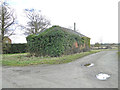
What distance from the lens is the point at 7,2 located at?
61.3ft

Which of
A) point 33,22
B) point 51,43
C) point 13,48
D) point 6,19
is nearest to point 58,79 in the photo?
point 51,43

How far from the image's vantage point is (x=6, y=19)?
20.4 meters

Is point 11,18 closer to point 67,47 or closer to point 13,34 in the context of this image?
point 13,34

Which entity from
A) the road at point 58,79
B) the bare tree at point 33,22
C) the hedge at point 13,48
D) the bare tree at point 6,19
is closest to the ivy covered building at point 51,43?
the road at point 58,79

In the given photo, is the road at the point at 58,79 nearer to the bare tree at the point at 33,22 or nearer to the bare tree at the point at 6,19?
the bare tree at the point at 6,19

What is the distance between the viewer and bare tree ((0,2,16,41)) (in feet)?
63.6

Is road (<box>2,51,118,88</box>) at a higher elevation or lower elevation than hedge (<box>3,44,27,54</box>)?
lower

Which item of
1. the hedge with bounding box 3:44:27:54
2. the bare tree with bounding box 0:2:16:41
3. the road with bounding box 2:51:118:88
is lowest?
the road with bounding box 2:51:118:88

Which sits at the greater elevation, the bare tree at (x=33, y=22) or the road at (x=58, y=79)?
the bare tree at (x=33, y=22)

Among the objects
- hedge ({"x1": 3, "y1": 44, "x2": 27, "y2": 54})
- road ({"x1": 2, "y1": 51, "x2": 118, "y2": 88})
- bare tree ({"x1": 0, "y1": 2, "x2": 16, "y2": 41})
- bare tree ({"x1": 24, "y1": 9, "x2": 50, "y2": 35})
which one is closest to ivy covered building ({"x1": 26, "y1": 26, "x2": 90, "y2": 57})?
road ({"x1": 2, "y1": 51, "x2": 118, "y2": 88})

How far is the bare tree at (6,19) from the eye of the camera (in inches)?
763

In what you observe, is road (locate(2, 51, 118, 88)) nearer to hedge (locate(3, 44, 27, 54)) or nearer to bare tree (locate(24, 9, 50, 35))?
hedge (locate(3, 44, 27, 54))

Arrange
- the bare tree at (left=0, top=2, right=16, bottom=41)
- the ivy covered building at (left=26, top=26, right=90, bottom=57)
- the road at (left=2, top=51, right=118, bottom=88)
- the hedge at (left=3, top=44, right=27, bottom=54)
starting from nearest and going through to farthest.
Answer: the road at (left=2, top=51, right=118, bottom=88)
the ivy covered building at (left=26, top=26, right=90, bottom=57)
the bare tree at (left=0, top=2, right=16, bottom=41)
the hedge at (left=3, top=44, right=27, bottom=54)

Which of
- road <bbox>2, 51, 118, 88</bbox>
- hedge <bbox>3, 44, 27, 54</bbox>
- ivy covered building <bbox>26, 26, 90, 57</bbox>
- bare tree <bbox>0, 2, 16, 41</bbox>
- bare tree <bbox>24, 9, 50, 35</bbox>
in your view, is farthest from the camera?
bare tree <bbox>24, 9, 50, 35</bbox>
